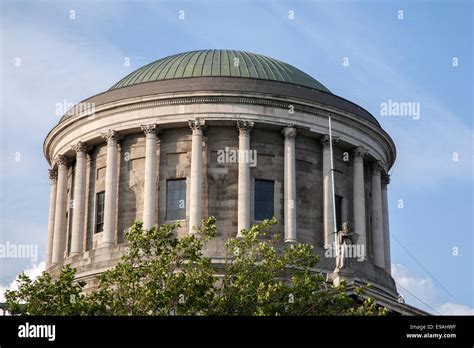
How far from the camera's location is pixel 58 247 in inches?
2702

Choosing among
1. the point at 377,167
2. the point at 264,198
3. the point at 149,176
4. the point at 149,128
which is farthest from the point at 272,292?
the point at 377,167

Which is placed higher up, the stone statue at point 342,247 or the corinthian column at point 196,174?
the corinthian column at point 196,174

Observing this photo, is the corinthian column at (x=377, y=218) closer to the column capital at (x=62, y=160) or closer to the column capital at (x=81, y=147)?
the column capital at (x=81, y=147)

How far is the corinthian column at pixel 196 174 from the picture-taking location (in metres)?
61.8

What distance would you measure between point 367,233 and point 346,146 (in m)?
5.80

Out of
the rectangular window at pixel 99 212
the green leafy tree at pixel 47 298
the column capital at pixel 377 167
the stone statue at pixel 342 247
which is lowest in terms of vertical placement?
the green leafy tree at pixel 47 298

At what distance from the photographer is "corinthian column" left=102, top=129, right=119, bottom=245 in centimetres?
6353

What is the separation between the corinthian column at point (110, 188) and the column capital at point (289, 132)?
9.96m

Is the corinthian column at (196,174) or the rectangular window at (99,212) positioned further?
the rectangular window at (99,212)

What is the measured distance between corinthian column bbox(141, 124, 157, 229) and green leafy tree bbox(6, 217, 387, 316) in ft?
49.4

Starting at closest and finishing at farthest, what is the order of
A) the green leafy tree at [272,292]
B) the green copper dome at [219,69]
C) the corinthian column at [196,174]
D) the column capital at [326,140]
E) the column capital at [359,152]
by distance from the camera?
the green leafy tree at [272,292], the corinthian column at [196,174], the column capital at [326,140], the green copper dome at [219,69], the column capital at [359,152]

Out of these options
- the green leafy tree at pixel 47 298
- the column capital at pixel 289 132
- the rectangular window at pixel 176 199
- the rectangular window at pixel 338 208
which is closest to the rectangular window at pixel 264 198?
the column capital at pixel 289 132

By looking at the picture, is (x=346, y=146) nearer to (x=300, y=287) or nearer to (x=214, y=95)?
(x=214, y=95)
